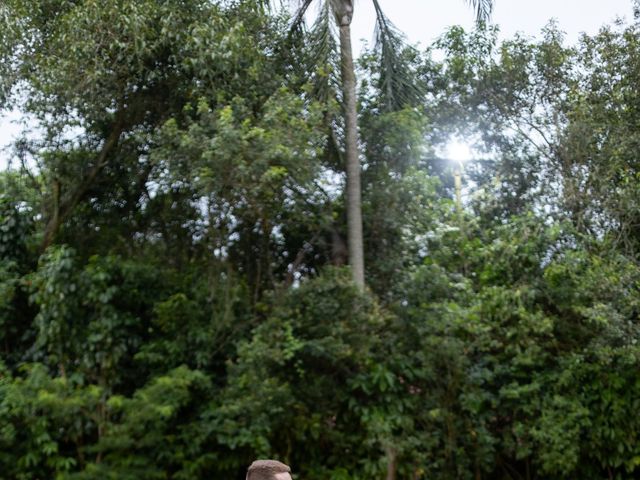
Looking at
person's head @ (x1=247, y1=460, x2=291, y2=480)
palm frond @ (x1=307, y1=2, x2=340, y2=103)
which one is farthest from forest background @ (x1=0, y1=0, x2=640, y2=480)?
person's head @ (x1=247, y1=460, x2=291, y2=480)

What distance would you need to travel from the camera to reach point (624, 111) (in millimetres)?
10891

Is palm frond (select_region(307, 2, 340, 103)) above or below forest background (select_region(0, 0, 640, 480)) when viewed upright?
above

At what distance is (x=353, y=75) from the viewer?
9.88 meters

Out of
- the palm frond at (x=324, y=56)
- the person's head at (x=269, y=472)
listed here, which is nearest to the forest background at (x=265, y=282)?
the palm frond at (x=324, y=56)

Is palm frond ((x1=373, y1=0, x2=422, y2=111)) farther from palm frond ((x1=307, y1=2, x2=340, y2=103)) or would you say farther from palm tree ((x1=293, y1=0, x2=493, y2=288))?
palm frond ((x1=307, y1=2, x2=340, y2=103))

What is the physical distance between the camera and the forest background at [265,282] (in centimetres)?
867

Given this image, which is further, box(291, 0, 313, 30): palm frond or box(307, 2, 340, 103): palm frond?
box(291, 0, 313, 30): palm frond

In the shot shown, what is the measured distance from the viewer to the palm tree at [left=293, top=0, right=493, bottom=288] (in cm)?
941

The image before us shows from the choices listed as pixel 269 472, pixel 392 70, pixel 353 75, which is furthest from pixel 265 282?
pixel 269 472

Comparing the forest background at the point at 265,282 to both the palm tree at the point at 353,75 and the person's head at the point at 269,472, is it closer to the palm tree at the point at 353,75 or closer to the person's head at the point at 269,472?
the palm tree at the point at 353,75

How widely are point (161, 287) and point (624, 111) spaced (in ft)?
20.0

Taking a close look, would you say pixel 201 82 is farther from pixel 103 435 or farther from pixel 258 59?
pixel 103 435

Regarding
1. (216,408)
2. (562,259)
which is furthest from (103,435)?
(562,259)

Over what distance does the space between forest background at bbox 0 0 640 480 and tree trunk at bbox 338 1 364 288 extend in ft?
0.61
